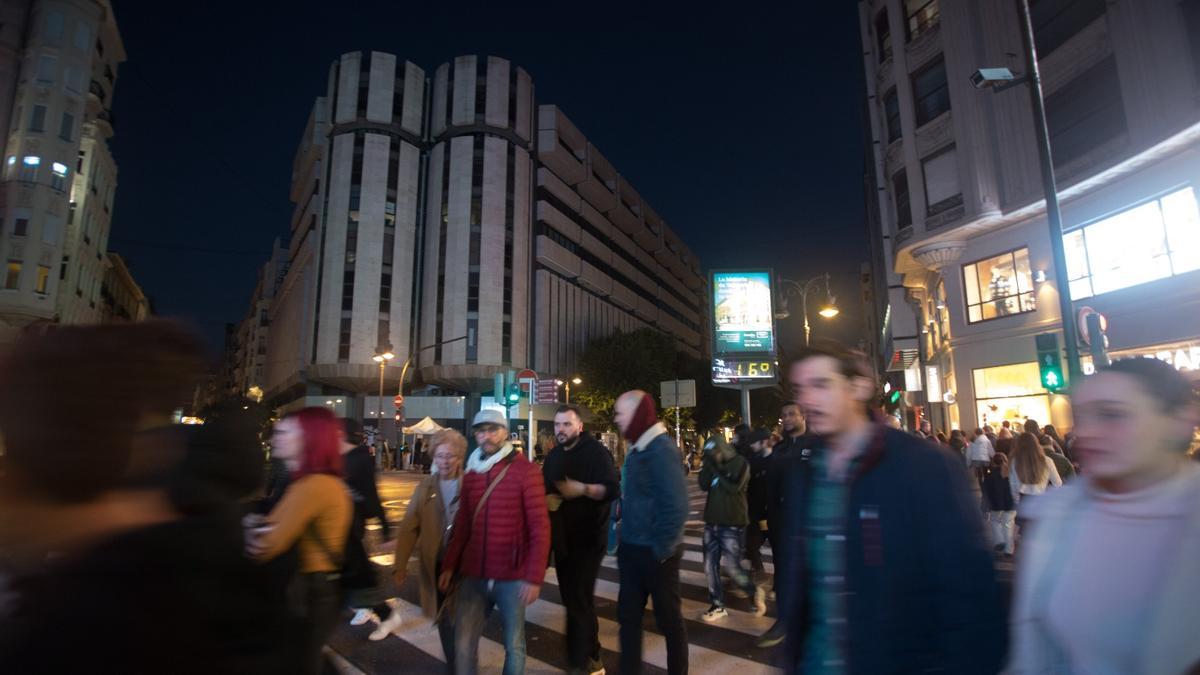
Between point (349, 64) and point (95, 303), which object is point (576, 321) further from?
point (95, 303)

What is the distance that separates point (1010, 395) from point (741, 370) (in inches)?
423

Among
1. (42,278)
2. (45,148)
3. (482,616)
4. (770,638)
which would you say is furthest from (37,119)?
(770,638)

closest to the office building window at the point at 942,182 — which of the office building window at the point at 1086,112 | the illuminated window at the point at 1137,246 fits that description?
the office building window at the point at 1086,112

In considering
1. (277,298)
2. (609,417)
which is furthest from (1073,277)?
(277,298)

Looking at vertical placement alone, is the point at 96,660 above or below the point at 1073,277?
below

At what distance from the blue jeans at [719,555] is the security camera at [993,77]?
→ 8.40 m

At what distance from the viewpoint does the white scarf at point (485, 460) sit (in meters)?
4.05

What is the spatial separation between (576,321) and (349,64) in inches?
1240

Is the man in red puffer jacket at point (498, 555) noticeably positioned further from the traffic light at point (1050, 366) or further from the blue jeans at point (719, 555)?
the traffic light at point (1050, 366)

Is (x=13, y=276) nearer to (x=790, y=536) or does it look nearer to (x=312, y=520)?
(x=312, y=520)

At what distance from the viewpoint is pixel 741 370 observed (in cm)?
1533

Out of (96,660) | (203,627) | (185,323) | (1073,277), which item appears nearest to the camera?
(96,660)

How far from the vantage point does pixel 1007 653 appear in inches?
70.3

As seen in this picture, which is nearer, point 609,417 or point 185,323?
point 185,323
